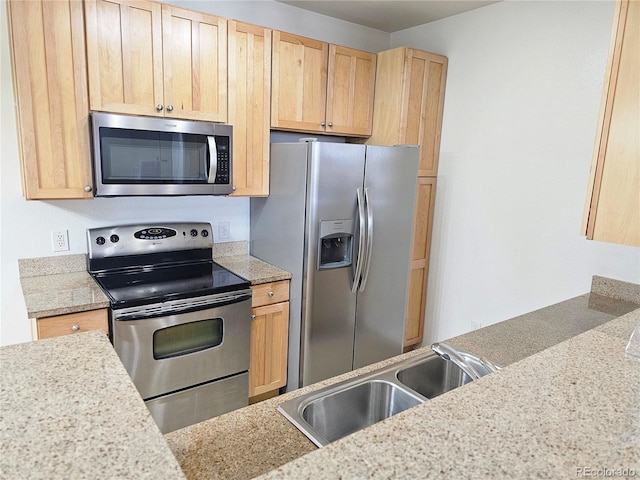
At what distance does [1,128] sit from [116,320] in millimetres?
1158

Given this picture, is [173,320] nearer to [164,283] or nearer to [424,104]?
[164,283]

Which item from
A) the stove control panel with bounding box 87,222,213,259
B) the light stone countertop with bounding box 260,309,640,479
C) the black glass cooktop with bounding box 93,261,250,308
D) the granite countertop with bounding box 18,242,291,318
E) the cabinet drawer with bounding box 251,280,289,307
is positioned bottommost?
the cabinet drawer with bounding box 251,280,289,307

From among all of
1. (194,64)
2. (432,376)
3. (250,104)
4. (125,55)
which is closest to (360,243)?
(250,104)

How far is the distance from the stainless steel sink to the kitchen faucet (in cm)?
4

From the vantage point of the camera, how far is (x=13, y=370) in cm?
87

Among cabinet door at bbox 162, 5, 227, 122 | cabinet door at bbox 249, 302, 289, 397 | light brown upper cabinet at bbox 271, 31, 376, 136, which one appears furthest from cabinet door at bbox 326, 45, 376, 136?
cabinet door at bbox 249, 302, 289, 397

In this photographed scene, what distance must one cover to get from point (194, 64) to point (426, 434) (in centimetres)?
225

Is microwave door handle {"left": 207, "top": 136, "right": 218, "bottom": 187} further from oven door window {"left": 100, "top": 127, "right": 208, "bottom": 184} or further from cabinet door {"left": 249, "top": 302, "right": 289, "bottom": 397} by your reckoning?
cabinet door {"left": 249, "top": 302, "right": 289, "bottom": 397}

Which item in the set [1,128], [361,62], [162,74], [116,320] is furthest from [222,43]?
[116,320]

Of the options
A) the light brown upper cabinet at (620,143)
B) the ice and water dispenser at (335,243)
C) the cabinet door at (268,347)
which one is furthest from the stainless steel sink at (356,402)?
the cabinet door at (268,347)

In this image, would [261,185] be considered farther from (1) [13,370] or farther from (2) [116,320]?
(1) [13,370]

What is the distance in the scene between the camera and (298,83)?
9.02 feet

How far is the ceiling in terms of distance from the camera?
112 inches

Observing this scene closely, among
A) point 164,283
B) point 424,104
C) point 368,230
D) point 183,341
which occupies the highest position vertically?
point 424,104
